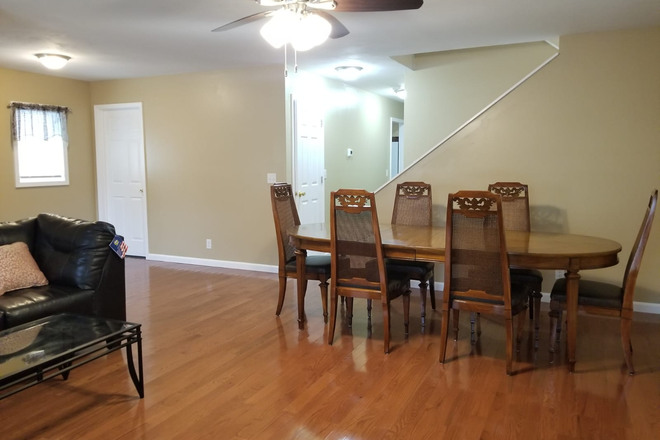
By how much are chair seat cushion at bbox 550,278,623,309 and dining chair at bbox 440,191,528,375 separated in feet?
0.77

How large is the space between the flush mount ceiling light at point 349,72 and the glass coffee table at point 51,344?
12.6 feet

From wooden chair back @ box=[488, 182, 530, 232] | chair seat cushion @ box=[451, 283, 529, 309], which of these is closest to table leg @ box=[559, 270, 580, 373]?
chair seat cushion @ box=[451, 283, 529, 309]

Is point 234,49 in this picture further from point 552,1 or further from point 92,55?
point 552,1

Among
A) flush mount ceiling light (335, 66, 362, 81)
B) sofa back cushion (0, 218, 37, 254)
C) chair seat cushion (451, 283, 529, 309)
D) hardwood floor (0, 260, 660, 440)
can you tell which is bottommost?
hardwood floor (0, 260, 660, 440)

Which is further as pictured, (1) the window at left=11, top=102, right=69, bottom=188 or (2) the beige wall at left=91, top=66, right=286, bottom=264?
(1) the window at left=11, top=102, right=69, bottom=188

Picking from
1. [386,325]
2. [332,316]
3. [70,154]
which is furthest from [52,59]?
[386,325]

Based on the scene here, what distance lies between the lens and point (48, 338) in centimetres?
244

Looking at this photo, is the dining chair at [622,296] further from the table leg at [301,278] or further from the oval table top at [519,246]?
the table leg at [301,278]

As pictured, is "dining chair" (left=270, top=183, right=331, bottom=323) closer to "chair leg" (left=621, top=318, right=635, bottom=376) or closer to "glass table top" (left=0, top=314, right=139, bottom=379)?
"glass table top" (left=0, top=314, right=139, bottom=379)

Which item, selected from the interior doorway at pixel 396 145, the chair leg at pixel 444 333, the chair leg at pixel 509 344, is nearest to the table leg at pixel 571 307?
the chair leg at pixel 509 344

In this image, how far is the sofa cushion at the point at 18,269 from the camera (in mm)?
3053

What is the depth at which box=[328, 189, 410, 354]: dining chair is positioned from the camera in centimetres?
318

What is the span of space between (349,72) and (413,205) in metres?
2.03

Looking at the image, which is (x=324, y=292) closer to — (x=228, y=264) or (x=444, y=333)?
(x=444, y=333)
